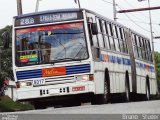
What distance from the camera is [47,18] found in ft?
69.3

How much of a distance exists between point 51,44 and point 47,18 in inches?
46.0

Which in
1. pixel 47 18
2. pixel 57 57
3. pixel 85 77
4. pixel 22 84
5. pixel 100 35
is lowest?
pixel 22 84

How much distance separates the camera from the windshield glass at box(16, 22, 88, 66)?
20344 mm

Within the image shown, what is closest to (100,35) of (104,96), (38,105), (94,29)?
(94,29)

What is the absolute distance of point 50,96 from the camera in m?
20.5

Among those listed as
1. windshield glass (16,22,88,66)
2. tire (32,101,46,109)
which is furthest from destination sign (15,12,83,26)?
tire (32,101,46,109)

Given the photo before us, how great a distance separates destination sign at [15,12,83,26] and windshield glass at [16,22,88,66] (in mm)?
264

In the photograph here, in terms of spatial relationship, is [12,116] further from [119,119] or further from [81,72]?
[81,72]

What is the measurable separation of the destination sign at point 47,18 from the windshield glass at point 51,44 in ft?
0.87

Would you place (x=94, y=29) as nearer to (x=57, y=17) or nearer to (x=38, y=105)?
(x=57, y=17)

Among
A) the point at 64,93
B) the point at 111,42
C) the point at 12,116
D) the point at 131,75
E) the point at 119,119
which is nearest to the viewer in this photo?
the point at 119,119

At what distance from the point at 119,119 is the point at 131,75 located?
63.5 feet

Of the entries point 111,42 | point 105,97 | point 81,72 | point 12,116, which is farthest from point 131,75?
point 12,116

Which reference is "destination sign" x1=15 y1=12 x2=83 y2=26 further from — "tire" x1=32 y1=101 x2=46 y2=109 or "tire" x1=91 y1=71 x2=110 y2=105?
"tire" x1=91 y1=71 x2=110 y2=105
